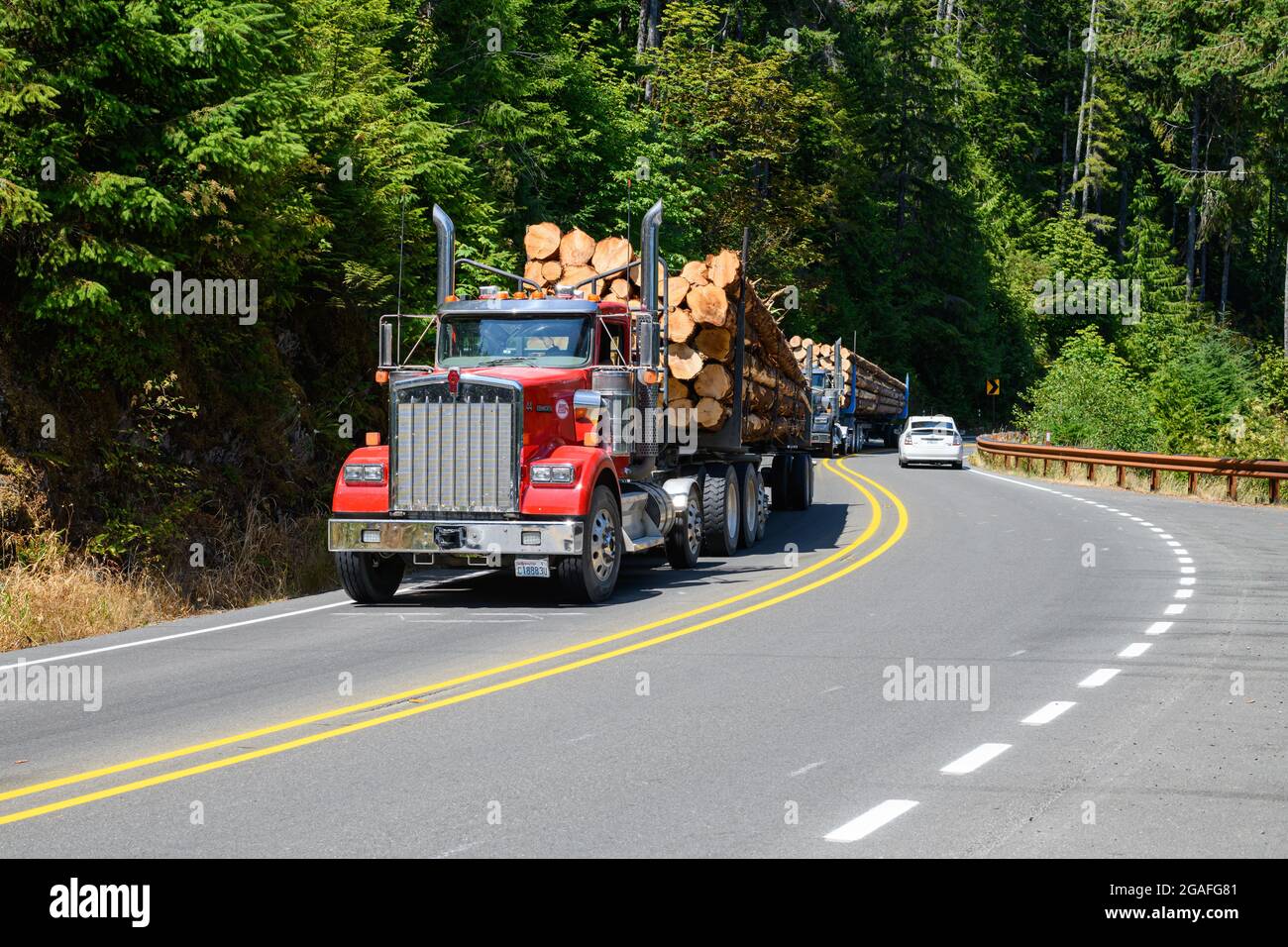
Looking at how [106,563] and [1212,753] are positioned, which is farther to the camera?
[106,563]

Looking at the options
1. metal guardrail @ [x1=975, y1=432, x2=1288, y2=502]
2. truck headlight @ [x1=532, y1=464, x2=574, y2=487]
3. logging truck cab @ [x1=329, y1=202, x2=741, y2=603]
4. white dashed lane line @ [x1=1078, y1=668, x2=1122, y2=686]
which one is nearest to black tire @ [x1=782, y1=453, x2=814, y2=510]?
metal guardrail @ [x1=975, y1=432, x2=1288, y2=502]

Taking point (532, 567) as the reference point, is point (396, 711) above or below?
below

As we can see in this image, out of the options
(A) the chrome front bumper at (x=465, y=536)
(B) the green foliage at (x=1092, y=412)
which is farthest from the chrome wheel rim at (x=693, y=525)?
(B) the green foliage at (x=1092, y=412)

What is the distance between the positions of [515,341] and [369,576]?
115 inches

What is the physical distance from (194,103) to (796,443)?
13904 mm

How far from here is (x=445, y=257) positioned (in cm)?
1716

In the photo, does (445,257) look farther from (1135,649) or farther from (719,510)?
(1135,649)

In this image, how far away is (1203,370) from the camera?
50062 millimetres

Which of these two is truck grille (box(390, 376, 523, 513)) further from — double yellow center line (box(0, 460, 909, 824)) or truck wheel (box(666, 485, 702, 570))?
truck wheel (box(666, 485, 702, 570))

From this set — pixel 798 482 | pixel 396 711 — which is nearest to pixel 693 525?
pixel 798 482

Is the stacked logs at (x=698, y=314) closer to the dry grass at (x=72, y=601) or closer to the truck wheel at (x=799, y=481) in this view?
the truck wheel at (x=799, y=481)

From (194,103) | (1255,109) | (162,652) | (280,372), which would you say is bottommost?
Answer: (162,652)

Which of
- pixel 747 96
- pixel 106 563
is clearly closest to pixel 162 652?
pixel 106 563

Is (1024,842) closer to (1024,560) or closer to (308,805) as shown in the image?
(308,805)
